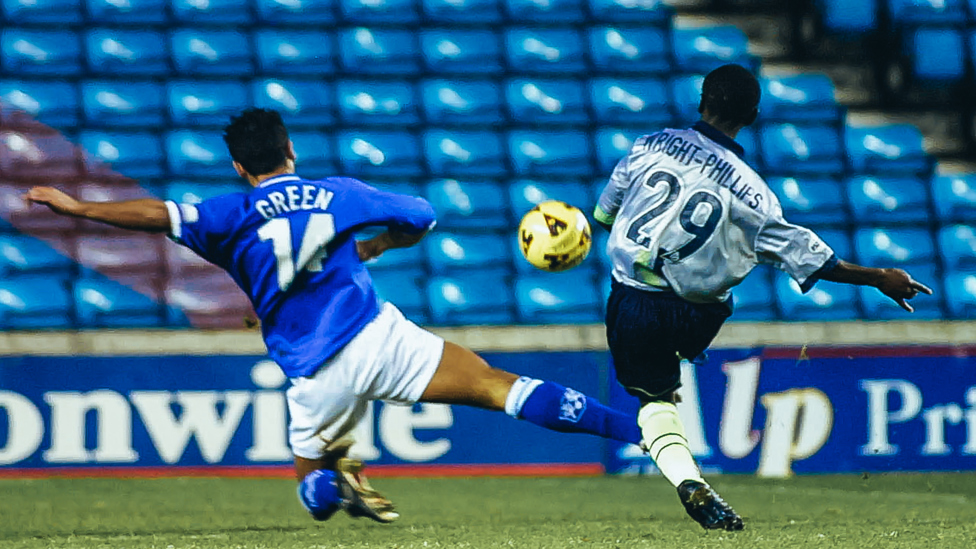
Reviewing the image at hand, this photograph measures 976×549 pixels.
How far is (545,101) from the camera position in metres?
8.75

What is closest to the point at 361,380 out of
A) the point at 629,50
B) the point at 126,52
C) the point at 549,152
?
the point at 549,152

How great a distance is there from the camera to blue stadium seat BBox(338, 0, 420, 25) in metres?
8.90

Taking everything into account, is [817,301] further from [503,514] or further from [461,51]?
[503,514]

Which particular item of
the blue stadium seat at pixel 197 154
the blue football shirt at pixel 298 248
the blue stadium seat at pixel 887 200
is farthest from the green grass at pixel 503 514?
the blue stadium seat at pixel 197 154

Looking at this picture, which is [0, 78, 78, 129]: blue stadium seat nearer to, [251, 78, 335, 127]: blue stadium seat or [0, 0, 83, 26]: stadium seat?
[0, 0, 83, 26]: stadium seat

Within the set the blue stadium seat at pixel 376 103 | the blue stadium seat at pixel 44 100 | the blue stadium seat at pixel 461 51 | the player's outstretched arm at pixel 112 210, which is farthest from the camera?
the blue stadium seat at pixel 461 51

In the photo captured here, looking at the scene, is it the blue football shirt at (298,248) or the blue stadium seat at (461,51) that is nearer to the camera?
the blue football shirt at (298,248)

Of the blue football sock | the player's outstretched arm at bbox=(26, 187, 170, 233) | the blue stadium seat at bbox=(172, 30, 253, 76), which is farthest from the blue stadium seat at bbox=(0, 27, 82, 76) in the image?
the blue football sock

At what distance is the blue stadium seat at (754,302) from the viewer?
807 cm

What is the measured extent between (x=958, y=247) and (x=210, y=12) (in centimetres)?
473

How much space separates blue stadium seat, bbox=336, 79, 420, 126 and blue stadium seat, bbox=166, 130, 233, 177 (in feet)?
2.50

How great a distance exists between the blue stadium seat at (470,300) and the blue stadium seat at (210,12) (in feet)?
7.09

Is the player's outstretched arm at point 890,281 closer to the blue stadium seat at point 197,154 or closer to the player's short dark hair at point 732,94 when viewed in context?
the player's short dark hair at point 732,94

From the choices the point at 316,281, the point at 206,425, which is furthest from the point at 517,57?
the point at 316,281
